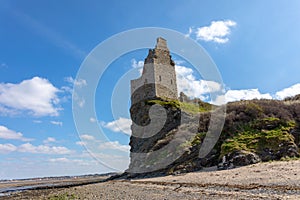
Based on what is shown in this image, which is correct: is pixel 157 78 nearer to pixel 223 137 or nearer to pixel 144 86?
pixel 144 86

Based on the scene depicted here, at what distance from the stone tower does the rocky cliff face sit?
179 inches

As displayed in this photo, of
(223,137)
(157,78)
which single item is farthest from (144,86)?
(223,137)

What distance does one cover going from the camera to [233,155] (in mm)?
24703

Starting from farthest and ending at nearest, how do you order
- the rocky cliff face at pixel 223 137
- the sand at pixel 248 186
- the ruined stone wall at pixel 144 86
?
1. the ruined stone wall at pixel 144 86
2. the rocky cliff face at pixel 223 137
3. the sand at pixel 248 186

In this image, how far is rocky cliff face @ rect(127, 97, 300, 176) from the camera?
24.9 metres

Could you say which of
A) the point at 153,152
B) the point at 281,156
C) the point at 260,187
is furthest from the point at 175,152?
the point at 260,187

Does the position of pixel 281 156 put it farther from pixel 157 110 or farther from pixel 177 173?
pixel 157 110

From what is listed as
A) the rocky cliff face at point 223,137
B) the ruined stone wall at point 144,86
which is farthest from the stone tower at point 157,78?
the rocky cliff face at point 223,137

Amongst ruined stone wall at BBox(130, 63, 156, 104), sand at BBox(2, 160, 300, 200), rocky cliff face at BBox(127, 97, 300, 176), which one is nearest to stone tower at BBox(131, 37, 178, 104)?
ruined stone wall at BBox(130, 63, 156, 104)

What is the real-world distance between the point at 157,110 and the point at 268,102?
15.3m

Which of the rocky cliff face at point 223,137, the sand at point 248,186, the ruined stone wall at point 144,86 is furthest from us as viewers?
the ruined stone wall at point 144,86

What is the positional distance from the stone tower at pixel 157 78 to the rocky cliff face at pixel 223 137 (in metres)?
4.55

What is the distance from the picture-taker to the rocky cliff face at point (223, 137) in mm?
24922

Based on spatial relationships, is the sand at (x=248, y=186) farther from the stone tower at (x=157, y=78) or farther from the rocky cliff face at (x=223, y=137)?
the stone tower at (x=157, y=78)
